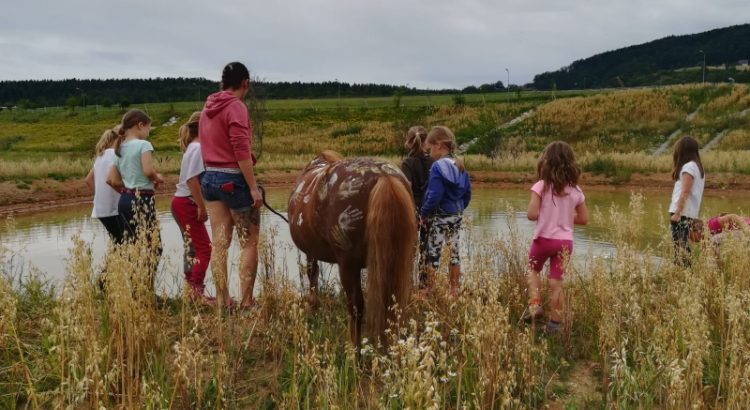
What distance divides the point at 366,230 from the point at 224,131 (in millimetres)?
1743

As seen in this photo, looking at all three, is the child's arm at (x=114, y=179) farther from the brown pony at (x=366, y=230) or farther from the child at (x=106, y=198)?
the brown pony at (x=366, y=230)

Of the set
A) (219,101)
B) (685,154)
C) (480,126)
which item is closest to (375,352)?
(219,101)

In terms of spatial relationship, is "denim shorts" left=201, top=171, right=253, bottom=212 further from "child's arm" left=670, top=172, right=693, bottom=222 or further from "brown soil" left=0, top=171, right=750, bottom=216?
"brown soil" left=0, top=171, right=750, bottom=216

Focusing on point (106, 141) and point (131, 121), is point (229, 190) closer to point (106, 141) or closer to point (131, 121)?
point (131, 121)

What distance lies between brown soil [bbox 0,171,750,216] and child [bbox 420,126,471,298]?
43.6 ft

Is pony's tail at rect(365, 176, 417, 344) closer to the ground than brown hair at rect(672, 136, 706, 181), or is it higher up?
closer to the ground

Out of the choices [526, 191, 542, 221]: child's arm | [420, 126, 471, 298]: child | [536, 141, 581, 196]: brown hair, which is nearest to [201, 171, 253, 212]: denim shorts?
[420, 126, 471, 298]: child

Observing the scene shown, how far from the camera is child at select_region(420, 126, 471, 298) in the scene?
5.14 m

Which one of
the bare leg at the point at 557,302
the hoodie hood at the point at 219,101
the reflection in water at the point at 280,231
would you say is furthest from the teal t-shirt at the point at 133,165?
the bare leg at the point at 557,302

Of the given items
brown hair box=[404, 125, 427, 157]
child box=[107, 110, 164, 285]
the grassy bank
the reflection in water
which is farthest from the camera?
the reflection in water

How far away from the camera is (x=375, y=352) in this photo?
2920 mm

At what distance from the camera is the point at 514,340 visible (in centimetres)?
377

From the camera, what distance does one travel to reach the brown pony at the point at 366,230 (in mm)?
3547

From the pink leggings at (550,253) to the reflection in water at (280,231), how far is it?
62 cm
